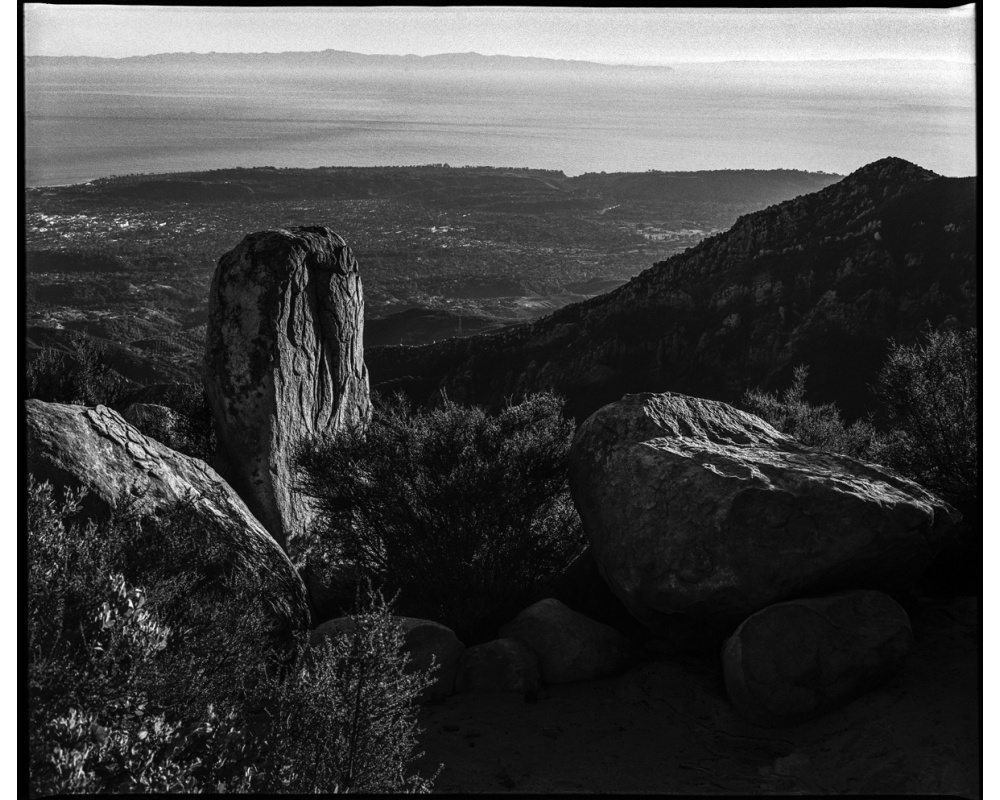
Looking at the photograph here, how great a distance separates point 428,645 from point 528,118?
483 centimetres

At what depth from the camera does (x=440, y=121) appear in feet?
26.5

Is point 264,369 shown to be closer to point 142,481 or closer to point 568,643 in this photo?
point 142,481

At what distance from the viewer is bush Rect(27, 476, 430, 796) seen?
12.7 feet

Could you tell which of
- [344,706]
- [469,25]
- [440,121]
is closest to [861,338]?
[440,121]

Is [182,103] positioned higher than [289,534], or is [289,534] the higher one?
[182,103]

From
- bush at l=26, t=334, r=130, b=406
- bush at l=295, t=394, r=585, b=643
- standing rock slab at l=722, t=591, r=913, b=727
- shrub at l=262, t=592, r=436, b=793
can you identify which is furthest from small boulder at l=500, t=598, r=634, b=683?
bush at l=26, t=334, r=130, b=406

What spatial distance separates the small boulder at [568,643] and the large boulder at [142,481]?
1.66 metres

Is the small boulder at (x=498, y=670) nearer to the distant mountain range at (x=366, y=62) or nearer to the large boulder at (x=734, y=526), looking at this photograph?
the large boulder at (x=734, y=526)

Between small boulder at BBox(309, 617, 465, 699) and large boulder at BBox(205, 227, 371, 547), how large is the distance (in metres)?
2.77

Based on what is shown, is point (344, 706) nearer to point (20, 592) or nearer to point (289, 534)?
point (20, 592)

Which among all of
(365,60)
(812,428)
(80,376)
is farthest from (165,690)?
(80,376)

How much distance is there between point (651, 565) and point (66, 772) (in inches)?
145

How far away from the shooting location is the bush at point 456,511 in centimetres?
763
